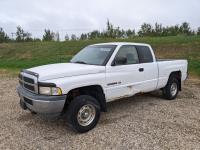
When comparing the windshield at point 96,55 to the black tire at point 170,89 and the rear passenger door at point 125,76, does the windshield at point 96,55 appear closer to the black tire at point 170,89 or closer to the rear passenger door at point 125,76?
the rear passenger door at point 125,76

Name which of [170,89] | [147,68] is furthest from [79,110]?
[170,89]

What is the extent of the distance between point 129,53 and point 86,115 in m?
2.10

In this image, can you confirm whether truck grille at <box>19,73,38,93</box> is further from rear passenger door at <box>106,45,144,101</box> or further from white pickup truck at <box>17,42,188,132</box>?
rear passenger door at <box>106,45,144,101</box>

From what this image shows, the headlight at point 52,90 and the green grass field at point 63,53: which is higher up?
the green grass field at point 63,53

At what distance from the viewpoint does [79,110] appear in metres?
4.57

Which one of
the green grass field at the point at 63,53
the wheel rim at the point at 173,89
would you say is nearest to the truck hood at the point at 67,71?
the wheel rim at the point at 173,89

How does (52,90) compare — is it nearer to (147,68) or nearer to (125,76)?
(125,76)

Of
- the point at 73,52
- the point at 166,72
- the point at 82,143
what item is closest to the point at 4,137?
the point at 82,143

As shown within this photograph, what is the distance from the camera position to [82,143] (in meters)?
4.25

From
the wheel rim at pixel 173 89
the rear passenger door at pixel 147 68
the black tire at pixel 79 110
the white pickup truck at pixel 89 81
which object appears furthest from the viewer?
the wheel rim at pixel 173 89

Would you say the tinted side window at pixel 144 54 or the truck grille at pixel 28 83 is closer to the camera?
the truck grille at pixel 28 83

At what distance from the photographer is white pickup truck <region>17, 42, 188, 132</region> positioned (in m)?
4.36

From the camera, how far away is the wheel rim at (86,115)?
15.3 feet

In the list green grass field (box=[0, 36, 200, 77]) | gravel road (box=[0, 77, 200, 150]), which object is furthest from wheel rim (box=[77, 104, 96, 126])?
green grass field (box=[0, 36, 200, 77])
